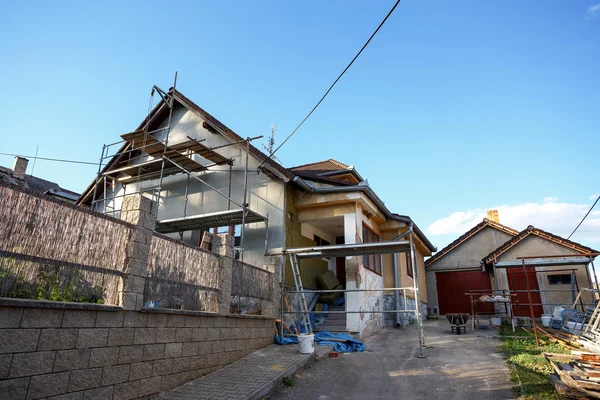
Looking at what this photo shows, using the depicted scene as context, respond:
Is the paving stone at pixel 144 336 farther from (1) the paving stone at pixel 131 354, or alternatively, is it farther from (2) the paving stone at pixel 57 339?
(2) the paving stone at pixel 57 339

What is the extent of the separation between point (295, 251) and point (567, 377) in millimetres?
6035

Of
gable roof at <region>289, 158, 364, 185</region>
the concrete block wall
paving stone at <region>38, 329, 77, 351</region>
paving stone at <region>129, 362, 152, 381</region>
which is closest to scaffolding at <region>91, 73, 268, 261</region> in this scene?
gable roof at <region>289, 158, 364, 185</region>

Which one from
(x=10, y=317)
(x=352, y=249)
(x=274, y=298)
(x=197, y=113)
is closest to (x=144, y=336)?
(x=10, y=317)

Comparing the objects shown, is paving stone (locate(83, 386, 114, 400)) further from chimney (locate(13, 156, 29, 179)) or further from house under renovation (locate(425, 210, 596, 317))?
chimney (locate(13, 156, 29, 179))

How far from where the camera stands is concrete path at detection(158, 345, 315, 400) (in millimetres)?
5418

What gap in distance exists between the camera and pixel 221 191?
12.1 m

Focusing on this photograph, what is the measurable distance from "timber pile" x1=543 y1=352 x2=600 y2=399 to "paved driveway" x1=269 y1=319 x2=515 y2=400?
725 millimetres

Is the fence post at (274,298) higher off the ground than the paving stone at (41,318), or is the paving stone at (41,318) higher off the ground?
the fence post at (274,298)

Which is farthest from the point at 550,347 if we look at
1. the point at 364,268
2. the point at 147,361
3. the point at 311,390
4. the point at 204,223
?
the point at 204,223

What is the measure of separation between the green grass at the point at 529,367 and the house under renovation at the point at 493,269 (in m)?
7.40

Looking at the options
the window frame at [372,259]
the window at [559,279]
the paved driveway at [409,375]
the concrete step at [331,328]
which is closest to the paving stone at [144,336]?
the paved driveway at [409,375]

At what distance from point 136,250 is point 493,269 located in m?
16.1

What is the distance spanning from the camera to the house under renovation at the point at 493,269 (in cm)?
1611

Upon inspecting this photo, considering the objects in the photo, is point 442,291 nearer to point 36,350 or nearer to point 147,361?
point 147,361
